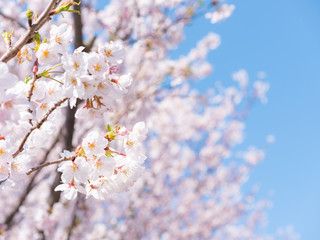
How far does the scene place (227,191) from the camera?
13.5m

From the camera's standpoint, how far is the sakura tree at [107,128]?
135 centimetres

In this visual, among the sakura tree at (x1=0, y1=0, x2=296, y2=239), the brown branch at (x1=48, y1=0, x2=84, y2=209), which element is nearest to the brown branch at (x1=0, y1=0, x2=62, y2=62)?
the sakura tree at (x1=0, y1=0, x2=296, y2=239)

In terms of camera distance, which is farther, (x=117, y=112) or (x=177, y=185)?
(x=177, y=185)

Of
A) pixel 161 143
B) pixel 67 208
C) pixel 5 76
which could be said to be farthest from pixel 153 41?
pixel 161 143

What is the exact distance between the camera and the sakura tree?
1350mm

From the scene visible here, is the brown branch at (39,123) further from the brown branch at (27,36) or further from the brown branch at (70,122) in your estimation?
the brown branch at (70,122)

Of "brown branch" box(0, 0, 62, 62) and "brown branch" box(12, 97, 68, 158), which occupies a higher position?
"brown branch" box(0, 0, 62, 62)

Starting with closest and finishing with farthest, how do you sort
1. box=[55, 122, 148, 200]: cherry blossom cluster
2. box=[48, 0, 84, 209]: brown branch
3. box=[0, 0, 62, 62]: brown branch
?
box=[0, 0, 62, 62]: brown branch < box=[55, 122, 148, 200]: cherry blossom cluster < box=[48, 0, 84, 209]: brown branch

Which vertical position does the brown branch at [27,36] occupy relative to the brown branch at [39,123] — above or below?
above

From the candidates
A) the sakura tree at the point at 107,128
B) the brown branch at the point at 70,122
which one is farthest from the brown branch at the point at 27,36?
the brown branch at the point at 70,122

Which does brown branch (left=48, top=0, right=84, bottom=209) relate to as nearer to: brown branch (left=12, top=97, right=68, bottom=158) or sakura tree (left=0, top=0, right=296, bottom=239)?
sakura tree (left=0, top=0, right=296, bottom=239)

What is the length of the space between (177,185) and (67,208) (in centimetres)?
778

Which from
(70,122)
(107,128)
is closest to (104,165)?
(107,128)

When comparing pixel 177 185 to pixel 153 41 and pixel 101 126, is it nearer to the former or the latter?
pixel 101 126
